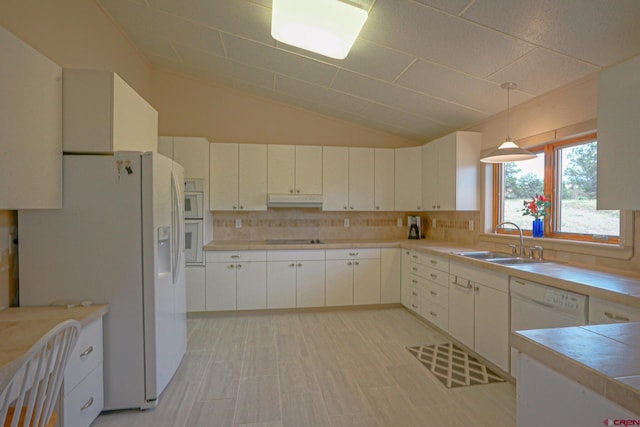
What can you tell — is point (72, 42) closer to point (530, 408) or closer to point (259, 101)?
point (259, 101)

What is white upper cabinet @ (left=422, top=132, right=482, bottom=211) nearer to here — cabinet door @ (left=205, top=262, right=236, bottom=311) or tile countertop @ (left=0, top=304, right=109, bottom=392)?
cabinet door @ (left=205, top=262, right=236, bottom=311)

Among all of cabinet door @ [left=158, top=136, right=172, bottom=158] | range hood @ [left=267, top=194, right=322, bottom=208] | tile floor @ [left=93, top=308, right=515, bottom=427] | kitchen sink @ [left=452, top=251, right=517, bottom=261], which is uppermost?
cabinet door @ [left=158, top=136, right=172, bottom=158]

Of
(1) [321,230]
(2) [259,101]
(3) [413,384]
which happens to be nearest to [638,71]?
(3) [413,384]

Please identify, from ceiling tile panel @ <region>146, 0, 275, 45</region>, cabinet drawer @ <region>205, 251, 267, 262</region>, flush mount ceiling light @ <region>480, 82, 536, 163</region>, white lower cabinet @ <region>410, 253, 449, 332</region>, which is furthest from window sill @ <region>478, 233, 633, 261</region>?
ceiling tile panel @ <region>146, 0, 275, 45</region>

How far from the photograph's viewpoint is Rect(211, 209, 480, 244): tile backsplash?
4.25 meters

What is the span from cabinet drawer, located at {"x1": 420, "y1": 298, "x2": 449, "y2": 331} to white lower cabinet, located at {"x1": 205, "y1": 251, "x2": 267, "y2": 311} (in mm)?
1856

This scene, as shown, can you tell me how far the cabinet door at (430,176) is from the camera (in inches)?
155

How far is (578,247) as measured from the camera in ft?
7.94

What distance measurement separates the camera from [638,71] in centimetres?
154

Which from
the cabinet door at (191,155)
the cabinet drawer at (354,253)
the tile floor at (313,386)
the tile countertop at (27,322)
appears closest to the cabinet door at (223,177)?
the cabinet door at (191,155)

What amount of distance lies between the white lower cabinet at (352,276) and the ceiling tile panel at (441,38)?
234 cm

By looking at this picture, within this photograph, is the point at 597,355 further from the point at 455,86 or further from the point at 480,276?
the point at 455,86

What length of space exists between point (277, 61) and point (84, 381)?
294 cm

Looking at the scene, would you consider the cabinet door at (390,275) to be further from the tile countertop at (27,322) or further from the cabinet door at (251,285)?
the tile countertop at (27,322)
